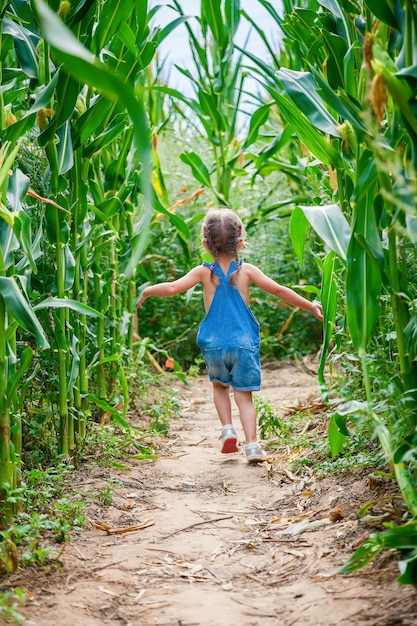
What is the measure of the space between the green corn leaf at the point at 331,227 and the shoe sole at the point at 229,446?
5.10 ft

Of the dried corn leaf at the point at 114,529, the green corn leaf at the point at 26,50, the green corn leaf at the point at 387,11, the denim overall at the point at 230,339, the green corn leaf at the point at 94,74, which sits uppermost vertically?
the green corn leaf at the point at 26,50

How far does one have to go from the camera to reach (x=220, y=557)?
7.41 feet

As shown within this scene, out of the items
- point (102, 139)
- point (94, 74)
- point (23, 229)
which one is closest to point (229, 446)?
point (102, 139)

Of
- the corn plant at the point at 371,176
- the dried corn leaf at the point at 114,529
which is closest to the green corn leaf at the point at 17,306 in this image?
the dried corn leaf at the point at 114,529

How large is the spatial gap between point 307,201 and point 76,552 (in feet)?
12.3

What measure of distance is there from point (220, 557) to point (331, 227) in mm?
1105

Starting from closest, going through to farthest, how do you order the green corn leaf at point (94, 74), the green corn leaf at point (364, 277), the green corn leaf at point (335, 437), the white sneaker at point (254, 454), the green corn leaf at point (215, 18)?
1. the green corn leaf at point (94, 74)
2. the green corn leaf at point (364, 277)
3. the green corn leaf at point (335, 437)
4. the white sneaker at point (254, 454)
5. the green corn leaf at point (215, 18)

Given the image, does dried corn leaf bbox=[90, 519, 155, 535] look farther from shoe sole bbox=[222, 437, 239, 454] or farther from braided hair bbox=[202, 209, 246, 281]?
braided hair bbox=[202, 209, 246, 281]

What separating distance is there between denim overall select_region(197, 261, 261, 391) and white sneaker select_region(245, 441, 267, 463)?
309mm

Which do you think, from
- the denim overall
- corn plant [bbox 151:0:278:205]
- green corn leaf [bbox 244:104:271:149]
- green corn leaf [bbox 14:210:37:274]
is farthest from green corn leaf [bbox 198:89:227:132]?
green corn leaf [bbox 14:210:37:274]

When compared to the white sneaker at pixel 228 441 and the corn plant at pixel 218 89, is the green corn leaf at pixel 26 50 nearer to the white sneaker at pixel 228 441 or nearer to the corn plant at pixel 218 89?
the white sneaker at pixel 228 441

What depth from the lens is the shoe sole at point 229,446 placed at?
349cm

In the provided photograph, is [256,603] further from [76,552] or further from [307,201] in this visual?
[307,201]

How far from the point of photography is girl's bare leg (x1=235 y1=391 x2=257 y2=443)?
3.44 meters
